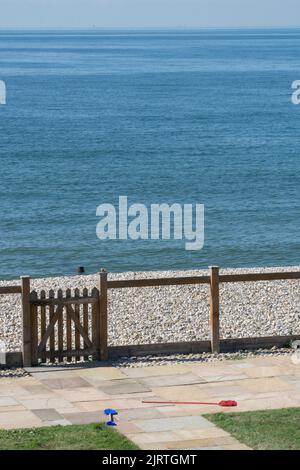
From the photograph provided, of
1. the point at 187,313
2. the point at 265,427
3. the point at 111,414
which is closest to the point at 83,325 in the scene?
the point at 111,414

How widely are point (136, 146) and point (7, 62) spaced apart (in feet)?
310

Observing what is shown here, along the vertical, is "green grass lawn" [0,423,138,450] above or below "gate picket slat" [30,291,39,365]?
below

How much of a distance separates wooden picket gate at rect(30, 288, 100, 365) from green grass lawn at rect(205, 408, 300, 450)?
3.22m

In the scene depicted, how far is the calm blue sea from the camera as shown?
36.4m

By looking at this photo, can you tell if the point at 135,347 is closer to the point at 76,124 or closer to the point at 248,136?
the point at 248,136

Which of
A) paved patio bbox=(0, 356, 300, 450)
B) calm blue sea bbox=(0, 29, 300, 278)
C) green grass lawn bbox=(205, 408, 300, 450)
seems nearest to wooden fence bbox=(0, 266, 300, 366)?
paved patio bbox=(0, 356, 300, 450)

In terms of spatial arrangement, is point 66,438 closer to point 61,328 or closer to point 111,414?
point 111,414

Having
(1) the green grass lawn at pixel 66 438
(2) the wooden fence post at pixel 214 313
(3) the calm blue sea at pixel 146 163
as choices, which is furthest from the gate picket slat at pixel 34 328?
(3) the calm blue sea at pixel 146 163

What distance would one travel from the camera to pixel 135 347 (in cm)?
1462

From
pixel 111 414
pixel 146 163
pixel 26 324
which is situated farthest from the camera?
pixel 146 163

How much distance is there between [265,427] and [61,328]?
408cm

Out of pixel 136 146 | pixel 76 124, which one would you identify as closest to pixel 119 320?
pixel 136 146

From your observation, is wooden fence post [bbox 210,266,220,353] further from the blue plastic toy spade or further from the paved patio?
the blue plastic toy spade

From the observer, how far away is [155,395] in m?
12.7
